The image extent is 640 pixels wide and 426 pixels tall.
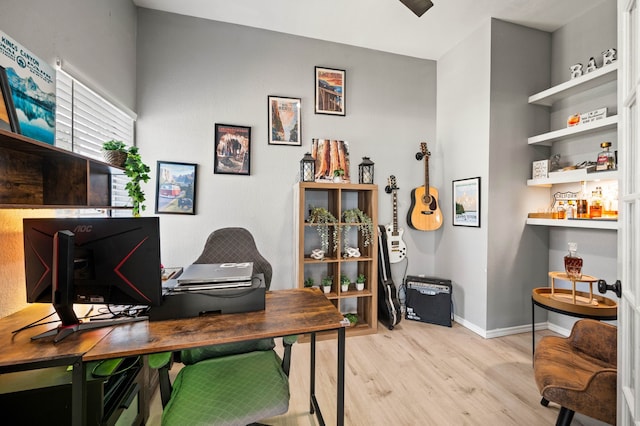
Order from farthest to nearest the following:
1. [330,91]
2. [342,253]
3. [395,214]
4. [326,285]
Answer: [395,214]
[330,91]
[342,253]
[326,285]

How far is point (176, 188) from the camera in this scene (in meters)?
2.66

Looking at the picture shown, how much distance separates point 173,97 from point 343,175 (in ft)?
6.23

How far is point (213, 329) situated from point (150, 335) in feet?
0.76

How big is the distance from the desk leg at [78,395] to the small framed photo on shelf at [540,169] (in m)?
3.59

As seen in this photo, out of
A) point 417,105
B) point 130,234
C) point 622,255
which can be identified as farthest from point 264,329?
point 417,105

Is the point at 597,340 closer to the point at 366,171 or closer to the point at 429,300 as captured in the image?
the point at 429,300

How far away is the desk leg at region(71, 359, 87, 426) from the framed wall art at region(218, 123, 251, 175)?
2.12m

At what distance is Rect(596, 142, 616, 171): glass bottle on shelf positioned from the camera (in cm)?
214

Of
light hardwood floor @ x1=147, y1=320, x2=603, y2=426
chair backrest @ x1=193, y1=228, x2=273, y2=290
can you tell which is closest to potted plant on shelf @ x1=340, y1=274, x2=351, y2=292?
light hardwood floor @ x1=147, y1=320, x2=603, y2=426

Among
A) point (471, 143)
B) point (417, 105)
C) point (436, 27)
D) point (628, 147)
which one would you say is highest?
point (436, 27)

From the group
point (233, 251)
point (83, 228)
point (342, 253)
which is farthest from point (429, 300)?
point (83, 228)

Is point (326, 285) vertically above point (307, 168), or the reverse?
point (307, 168)

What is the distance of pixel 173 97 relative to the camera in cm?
267

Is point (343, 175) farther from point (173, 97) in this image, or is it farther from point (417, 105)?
point (173, 97)
